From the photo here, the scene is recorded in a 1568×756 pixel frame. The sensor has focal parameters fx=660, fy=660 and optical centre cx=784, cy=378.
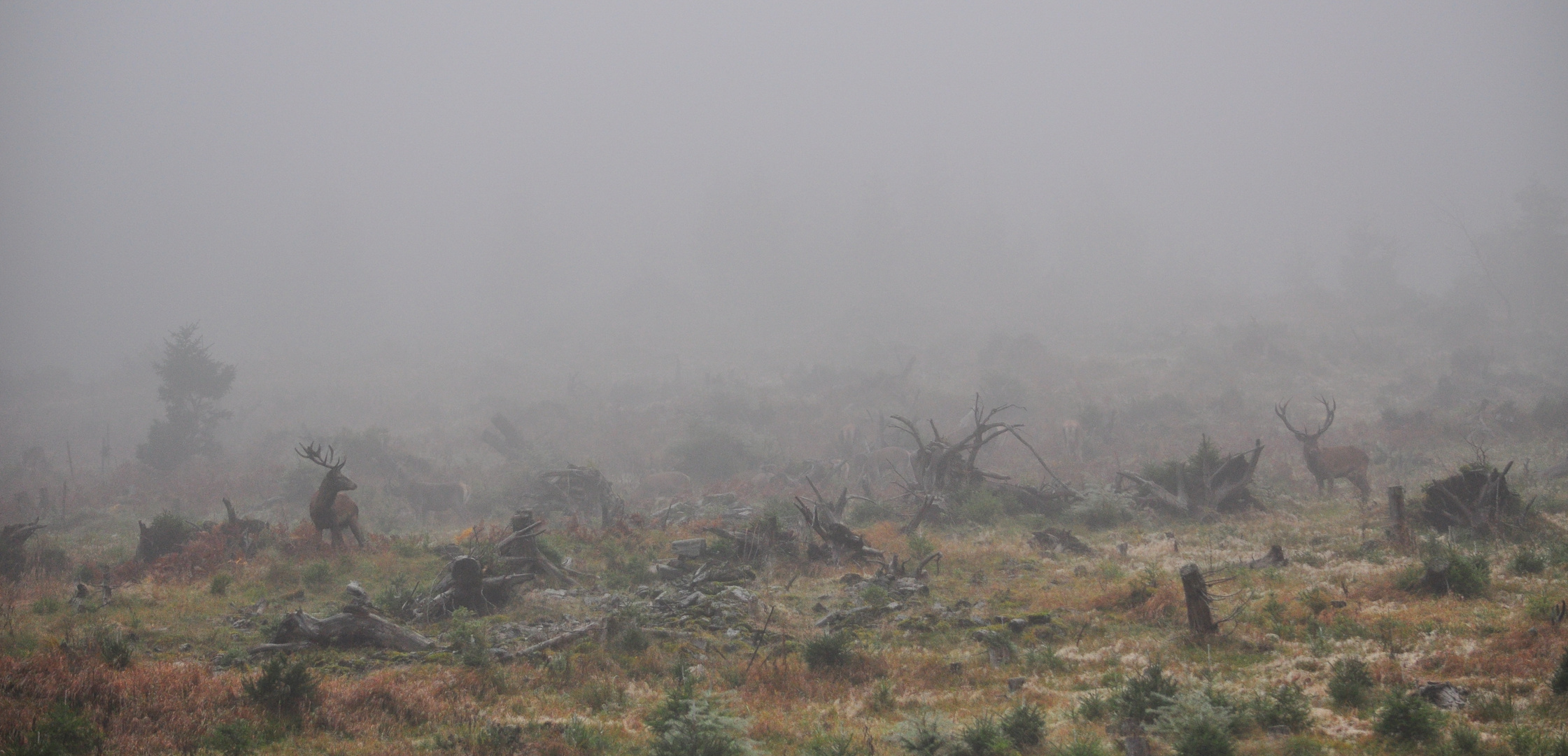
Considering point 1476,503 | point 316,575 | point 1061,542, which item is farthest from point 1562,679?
point 316,575

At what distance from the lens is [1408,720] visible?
4.61 m

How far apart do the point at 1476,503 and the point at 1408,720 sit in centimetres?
962

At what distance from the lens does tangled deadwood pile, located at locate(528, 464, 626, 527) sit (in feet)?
72.9

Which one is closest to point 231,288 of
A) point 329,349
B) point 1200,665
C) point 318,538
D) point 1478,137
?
point 329,349

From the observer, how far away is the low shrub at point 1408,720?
4539 millimetres

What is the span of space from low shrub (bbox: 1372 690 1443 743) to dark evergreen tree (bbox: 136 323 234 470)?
145ft

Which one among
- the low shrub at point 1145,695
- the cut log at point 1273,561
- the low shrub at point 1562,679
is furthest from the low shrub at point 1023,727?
the cut log at point 1273,561

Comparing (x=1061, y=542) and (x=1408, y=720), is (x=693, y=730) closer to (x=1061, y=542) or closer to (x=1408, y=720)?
(x=1408, y=720)

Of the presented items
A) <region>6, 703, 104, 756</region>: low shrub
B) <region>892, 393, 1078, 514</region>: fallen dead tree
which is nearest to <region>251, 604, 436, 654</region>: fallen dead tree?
<region>6, 703, 104, 756</region>: low shrub

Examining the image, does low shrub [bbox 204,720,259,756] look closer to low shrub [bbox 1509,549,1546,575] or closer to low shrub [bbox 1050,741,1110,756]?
low shrub [bbox 1050,741,1110,756]

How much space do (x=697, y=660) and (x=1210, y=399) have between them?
35991 mm

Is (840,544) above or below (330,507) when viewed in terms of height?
below

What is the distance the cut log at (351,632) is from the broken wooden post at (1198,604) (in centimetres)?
929

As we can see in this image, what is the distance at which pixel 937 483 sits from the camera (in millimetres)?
19141
